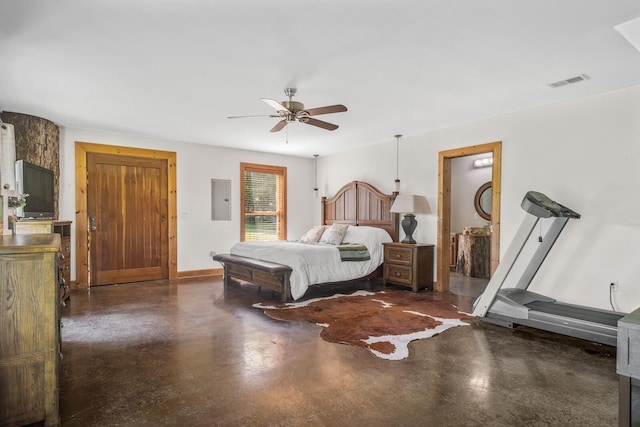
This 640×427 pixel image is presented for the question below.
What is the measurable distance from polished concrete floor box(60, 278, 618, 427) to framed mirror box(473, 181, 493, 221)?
13.2 feet

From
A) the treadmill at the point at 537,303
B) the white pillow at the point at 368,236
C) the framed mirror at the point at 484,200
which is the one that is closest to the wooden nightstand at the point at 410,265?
the white pillow at the point at 368,236

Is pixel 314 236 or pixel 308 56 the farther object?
pixel 314 236

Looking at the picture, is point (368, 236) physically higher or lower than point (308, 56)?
lower

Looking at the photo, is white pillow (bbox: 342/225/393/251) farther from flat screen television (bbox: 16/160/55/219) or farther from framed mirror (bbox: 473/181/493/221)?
flat screen television (bbox: 16/160/55/219)

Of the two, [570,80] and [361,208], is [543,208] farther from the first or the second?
[361,208]

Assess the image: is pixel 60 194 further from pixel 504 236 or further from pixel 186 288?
pixel 504 236

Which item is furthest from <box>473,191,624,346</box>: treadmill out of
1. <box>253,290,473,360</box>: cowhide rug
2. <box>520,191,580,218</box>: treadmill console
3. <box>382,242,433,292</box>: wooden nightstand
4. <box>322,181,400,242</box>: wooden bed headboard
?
<box>322,181,400,242</box>: wooden bed headboard

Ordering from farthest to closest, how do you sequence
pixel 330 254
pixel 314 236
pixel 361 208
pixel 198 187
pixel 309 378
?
1. pixel 361 208
2. pixel 198 187
3. pixel 314 236
4. pixel 330 254
5. pixel 309 378

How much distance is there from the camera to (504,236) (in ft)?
14.8

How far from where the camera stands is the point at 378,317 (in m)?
3.92

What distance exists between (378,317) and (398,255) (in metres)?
1.73

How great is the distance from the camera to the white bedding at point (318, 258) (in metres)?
4.68

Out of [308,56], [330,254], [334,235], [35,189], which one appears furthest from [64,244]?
[308,56]

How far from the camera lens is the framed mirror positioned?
718 centimetres
